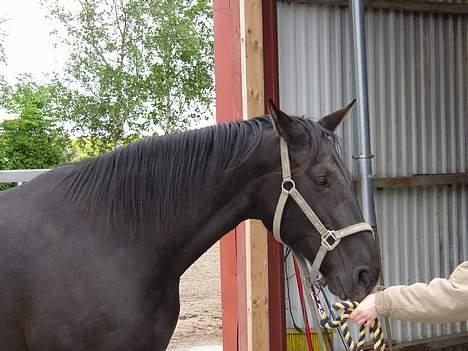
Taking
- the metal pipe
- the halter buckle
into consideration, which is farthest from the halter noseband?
the metal pipe

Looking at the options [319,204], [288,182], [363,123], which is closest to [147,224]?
[288,182]

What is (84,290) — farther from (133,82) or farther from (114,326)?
(133,82)

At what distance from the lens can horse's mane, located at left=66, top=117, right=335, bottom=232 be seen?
86.6 inches

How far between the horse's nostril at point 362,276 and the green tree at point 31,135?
12319 millimetres

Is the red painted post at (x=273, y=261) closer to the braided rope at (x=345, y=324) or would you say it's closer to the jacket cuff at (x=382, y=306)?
the braided rope at (x=345, y=324)

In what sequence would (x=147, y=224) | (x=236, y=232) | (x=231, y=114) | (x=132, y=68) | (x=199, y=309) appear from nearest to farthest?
1. (x=147, y=224)
2. (x=236, y=232)
3. (x=231, y=114)
4. (x=199, y=309)
5. (x=132, y=68)

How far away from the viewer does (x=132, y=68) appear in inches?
604

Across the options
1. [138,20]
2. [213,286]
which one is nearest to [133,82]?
[138,20]

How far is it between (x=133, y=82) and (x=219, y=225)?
1354 centimetres

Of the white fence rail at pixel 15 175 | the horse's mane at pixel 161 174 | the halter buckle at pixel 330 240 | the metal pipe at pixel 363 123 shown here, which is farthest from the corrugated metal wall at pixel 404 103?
the white fence rail at pixel 15 175

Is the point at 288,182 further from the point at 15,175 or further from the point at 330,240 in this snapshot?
the point at 15,175

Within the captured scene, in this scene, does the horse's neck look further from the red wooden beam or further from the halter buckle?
the red wooden beam

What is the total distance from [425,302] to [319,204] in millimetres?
533

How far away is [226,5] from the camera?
161 inches
